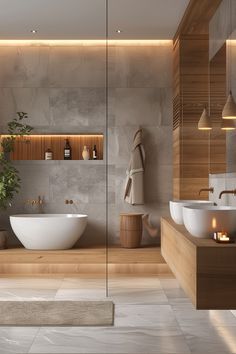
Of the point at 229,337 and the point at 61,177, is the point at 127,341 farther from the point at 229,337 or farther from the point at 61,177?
the point at 61,177

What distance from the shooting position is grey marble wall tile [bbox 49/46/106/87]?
8.02m

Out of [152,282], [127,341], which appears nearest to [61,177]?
[152,282]

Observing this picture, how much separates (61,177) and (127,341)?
4.08m

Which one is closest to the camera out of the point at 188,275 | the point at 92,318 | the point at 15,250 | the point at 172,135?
the point at 188,275

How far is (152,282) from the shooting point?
636 centimetres

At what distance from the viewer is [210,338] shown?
4262 millimetres

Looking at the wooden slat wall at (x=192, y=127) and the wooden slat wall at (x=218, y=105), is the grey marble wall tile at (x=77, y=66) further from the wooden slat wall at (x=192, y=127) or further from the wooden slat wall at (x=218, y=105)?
the wooden slat wall at (x=218, y=105)

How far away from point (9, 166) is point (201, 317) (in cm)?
384

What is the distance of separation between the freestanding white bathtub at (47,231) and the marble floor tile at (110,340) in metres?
2.86

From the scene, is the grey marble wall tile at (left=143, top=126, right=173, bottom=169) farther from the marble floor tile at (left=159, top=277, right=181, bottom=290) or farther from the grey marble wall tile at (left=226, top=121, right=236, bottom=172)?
the grey marble wall tile at (left=226, top=121, right=236, bottom=172)

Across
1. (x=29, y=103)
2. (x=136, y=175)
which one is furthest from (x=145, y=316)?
(x=29, y=103)

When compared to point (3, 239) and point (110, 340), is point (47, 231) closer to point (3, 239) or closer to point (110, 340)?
point (3, 239)

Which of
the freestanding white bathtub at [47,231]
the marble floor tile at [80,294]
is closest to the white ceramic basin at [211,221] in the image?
the marble floor tile at [80,294]

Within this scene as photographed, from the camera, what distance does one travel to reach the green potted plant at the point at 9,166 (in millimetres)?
7609
